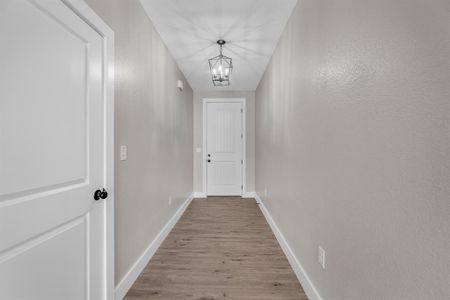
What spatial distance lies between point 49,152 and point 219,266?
177 cm

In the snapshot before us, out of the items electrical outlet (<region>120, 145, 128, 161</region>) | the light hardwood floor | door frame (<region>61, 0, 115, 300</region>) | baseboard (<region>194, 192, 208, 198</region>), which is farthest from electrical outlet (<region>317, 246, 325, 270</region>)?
baseboard (<region>194, 192, 208, 198</region>)

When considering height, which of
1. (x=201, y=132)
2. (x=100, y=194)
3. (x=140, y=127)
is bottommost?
(x=100, y=194)

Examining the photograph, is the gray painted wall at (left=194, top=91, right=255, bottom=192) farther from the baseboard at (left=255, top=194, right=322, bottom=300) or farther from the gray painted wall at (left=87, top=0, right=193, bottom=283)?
the baseboard at (left=255, top=194, right=322, bottom=300)

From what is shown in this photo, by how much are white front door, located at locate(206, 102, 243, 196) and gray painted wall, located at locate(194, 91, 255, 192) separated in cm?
16

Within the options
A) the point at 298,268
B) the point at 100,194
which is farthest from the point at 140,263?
the point at 298,268

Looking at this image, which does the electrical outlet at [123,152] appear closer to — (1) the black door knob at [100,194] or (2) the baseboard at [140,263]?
(1) the black door knob at [100,194]

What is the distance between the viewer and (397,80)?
2.77 feet

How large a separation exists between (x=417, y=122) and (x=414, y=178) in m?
0.19

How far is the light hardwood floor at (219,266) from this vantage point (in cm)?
179

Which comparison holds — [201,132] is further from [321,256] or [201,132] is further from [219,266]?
[321,256]

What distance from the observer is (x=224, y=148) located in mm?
5082

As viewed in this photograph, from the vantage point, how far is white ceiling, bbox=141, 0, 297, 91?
2.09 m

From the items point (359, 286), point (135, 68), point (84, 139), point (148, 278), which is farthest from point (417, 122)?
point (148, 278)

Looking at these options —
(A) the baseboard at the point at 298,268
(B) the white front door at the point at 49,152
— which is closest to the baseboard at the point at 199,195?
(A) the baseboard at the point at 298,268
